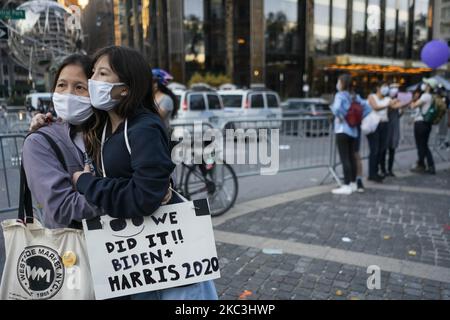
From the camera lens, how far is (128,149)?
169 centimetres

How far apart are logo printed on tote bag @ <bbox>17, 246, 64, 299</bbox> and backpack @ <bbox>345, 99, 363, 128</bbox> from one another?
18.4 feet

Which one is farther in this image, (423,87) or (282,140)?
(423,87)

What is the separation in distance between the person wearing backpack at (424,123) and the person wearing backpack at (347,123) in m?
2.46

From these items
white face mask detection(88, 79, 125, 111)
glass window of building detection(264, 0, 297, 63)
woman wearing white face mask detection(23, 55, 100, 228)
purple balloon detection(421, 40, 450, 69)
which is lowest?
woman wearing white face mask detection(23, 55, 100, 228)

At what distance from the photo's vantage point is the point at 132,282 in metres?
1.75

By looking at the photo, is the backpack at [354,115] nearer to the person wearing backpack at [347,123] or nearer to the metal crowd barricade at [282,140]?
the person wearing backpack at [347,123]

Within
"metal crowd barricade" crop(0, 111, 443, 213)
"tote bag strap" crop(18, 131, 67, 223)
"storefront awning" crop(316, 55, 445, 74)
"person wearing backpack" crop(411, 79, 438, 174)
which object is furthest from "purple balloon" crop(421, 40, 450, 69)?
"storefront awning" crop(316, 55, 445, 74)

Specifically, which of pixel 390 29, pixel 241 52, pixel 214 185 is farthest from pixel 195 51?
pixel 214 185

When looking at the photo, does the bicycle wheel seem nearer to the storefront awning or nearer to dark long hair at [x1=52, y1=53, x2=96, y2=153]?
dark long hair at [x1=52, y1=53, x2=96, y2=153]

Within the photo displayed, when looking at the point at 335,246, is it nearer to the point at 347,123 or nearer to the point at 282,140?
the point at 347,123

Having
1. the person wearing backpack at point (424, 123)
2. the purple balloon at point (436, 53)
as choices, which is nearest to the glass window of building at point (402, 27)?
the purple balloon at point (436, 53)

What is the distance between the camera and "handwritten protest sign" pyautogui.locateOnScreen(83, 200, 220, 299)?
5.57 ft

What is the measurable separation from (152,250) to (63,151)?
60 centimetres
